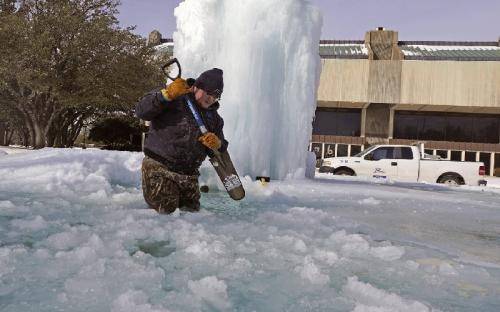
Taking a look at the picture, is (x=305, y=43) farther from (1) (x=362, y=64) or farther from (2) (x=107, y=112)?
(1) (x=362, y=64)

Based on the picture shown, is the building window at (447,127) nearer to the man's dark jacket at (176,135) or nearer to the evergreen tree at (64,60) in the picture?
the evergreen tree at (64,60)

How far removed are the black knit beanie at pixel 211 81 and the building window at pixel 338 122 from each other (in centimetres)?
3072

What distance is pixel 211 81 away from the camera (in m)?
4.43

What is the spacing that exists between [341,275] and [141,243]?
158cm

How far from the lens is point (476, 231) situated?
5344 mm

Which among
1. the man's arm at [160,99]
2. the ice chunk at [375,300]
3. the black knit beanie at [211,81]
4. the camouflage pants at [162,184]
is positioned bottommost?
the ice chunk at [375,300]

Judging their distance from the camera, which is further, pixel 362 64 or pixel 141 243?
pixel 362 64

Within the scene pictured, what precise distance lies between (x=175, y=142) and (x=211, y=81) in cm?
75

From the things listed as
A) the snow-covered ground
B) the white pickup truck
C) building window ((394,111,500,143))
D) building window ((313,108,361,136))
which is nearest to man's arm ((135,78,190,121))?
the snow-covered ground

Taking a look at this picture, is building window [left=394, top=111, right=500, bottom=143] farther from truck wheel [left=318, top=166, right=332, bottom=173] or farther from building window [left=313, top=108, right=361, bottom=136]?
truck wheel [left=318, top=166, right=332, bottom=173]

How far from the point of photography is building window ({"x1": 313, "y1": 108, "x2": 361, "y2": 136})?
114 feet

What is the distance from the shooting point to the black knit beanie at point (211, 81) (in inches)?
174

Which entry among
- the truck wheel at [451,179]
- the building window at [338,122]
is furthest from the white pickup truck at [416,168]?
the building window at [338,122]

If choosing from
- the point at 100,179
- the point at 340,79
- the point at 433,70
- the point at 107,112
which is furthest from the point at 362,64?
the point at 100,179
